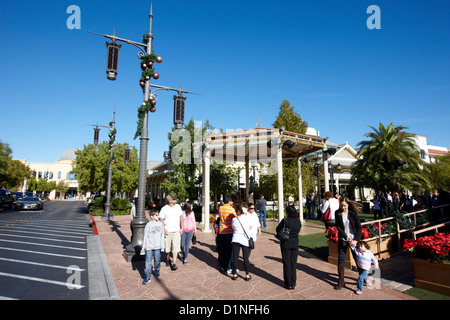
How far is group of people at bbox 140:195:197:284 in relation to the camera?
5.49 m

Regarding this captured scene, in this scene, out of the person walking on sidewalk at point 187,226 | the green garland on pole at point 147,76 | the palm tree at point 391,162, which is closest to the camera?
the person walking on sidewalk at point 187,226

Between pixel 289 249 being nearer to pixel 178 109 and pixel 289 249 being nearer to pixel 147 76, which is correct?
pixel 178 109

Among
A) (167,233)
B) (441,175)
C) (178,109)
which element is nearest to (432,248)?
(167,233)

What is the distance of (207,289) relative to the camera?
5.04 meters

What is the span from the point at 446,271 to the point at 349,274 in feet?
6.27

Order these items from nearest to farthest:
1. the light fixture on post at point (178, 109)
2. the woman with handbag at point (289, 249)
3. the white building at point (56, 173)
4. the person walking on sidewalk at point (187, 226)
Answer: the woman with handbag at point (289, 249) < the person walking on sidewalk at point (187, 226) < the light fixture on post at point (178, 109) < the white building at point (56, 173)

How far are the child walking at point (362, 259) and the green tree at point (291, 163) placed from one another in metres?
13.6

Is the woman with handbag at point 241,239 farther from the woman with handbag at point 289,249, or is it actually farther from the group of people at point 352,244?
the group of people at point 352,244

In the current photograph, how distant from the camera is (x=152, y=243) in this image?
18.1 feet

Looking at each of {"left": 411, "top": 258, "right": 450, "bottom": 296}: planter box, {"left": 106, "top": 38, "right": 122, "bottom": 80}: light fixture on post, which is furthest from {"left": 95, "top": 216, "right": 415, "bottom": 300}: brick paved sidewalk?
{"left": 106, "top": 38, "right": 122, "bottom": 80}: light fixture on post

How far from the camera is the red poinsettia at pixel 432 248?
467 cm

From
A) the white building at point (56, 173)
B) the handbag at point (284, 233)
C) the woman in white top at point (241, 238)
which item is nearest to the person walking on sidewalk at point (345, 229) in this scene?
the handbag at point (284, 233)

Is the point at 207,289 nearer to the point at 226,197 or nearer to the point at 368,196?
the point at 226,197

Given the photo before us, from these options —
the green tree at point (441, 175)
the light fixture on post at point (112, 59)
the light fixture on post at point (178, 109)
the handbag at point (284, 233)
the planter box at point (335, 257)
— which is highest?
the light fixture on post at point (112, 59)
